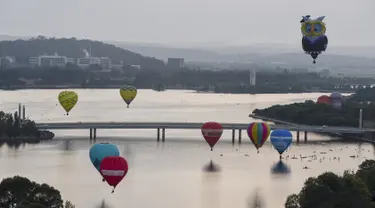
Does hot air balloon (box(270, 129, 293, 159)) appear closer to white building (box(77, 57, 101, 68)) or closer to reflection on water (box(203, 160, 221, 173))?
reflection on water (box(203, 160, 221, 173))

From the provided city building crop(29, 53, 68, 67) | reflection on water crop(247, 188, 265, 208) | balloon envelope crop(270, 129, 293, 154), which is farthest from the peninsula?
city building crop(29, 53, 68, 67)

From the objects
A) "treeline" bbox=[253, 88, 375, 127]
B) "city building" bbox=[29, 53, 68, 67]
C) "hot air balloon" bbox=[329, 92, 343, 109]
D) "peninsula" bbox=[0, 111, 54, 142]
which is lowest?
"peninsula" bbox=[0, 111, 54, 142]

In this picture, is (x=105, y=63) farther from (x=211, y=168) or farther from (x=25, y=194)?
(x=25, y=194)

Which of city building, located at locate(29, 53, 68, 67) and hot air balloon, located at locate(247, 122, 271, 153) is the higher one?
city building, located at locate(29, 53, 68, 67)

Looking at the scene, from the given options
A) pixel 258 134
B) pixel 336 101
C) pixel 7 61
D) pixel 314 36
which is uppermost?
pixel 7 61

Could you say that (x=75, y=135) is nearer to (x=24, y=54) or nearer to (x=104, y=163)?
(x=104, y=163)

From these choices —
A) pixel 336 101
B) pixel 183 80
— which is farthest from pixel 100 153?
pixel 183 80
